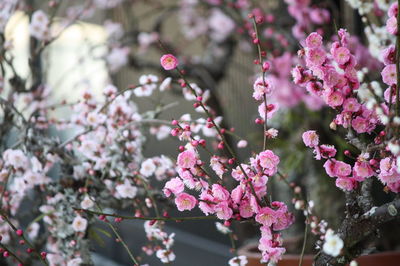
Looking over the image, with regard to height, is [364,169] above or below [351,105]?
below

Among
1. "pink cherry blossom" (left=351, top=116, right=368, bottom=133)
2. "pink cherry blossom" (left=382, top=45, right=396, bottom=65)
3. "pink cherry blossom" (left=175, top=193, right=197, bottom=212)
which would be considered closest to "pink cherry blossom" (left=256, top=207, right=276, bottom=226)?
"pink cherry blossom" (left=175, top=193, right=197, bottom=212)

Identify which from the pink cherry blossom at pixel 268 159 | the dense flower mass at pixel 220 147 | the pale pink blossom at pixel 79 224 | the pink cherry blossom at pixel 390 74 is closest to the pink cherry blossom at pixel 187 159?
the dense flower mass at pixel 220 147

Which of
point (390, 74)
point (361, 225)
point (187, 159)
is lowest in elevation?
point (361, 225)

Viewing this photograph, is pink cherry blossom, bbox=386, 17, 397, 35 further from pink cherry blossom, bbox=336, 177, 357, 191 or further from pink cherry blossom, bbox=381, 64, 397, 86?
pink cherry blossom, bbox=336, 177, 357, 191

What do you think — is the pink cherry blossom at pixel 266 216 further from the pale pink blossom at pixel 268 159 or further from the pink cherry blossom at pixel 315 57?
the pink cherry blossom at pixel 315 57

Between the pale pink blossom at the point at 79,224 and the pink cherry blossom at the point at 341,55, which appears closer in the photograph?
the pink cherry blossom at the point at 341,55

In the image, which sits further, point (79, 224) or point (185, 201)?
point (79, 224)

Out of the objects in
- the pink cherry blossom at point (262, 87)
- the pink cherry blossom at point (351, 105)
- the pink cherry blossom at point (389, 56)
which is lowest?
the pink cherry blossom at point (351, 105)

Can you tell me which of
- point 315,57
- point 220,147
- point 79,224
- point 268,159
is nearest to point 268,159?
point 268,159

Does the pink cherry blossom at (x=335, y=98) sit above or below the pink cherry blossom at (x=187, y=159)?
above

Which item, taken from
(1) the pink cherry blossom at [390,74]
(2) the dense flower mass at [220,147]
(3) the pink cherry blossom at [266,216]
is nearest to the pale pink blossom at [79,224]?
(2) the dense flower mass at [220,147]

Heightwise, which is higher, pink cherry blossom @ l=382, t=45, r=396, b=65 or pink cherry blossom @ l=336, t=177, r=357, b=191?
pink cherry blossom @ l=382, t=45, r=396, b=65

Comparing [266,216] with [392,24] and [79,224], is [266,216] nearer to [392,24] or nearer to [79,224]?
[392,24]

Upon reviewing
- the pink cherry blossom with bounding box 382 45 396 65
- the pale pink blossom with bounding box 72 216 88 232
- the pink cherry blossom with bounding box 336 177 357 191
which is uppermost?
the pink cherry blossom with bounding box 382 45 396 65
